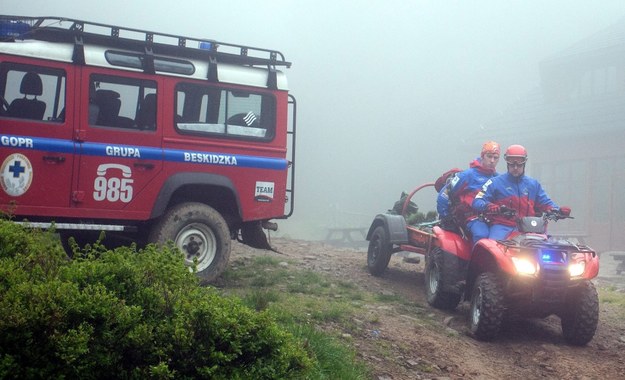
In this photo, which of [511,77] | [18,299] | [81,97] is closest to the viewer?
[18,299]

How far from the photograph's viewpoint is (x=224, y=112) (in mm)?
8336

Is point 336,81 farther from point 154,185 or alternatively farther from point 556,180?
point 154,185

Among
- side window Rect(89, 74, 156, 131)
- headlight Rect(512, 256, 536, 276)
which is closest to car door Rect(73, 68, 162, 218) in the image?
side window Rect(89, 74, 156, 131)

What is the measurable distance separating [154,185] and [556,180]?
66.8 feet

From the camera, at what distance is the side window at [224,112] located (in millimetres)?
8133

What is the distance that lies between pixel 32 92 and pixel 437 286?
471cm

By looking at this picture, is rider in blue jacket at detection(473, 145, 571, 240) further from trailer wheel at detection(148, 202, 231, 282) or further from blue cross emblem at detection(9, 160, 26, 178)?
blue cross emblem at detection(9, 160, 26, 178)

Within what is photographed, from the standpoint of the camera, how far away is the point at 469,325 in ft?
25.2

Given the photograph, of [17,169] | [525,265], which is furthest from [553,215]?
[17,169]

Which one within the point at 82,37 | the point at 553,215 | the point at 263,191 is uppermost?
the point at 82,37

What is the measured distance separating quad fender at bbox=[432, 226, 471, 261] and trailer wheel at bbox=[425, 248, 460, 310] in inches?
4.1

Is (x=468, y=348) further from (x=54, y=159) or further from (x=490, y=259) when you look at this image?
(x=54, y=159)

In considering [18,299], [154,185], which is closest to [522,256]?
[154,185]

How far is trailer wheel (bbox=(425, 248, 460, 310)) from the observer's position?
8.29 metres
